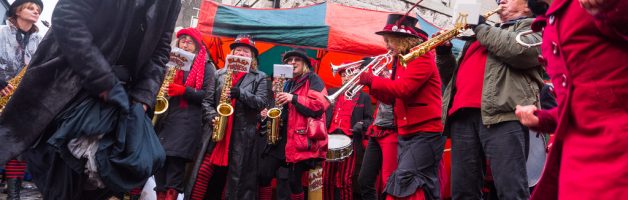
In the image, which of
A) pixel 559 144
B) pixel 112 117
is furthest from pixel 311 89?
pixel 559 144

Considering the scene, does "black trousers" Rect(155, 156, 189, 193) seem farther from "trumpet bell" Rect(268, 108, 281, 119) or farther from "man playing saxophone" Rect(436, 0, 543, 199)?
"man playing saxophone" Rect(436, 0, 543, 199)

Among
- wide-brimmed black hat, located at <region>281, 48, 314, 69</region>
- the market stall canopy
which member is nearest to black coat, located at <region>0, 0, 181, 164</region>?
wide-brimmed black hat, located at <region>281, 48, 314, 69</region>

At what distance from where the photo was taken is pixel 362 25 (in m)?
8.81

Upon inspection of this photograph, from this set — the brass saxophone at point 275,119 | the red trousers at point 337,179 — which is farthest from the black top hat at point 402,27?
the red trousers at point 337,179

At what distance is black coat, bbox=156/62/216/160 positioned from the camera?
532cm

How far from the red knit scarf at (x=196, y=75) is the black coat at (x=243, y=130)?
0.79ft

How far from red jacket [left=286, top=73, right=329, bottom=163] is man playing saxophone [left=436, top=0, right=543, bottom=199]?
6.11 feet

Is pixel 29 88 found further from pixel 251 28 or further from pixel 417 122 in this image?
pixel 251 28

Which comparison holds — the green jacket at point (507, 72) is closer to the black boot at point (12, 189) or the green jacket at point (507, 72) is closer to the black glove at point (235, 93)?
the black glove at point (235, 93)

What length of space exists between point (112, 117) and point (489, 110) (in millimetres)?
2480

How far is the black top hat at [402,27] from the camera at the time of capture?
461 cm

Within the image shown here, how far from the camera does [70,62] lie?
2.72m

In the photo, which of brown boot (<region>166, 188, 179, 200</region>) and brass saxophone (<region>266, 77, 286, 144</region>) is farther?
brass saxophone (<region>266, 77, 286, 144</region>)

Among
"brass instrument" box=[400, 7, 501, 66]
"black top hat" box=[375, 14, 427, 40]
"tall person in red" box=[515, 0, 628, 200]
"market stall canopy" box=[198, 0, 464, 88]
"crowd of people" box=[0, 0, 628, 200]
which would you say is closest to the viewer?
"tall person in red" box=[515, 0, 628, 200]
